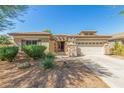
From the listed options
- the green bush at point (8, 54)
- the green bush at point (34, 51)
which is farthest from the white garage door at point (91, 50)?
the green bush at point (8, 54)

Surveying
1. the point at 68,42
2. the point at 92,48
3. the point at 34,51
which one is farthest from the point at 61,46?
the point at 34,51

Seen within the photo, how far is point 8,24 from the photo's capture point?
15281mm

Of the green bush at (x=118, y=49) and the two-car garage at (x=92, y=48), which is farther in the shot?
the two-car garage at (x=92, y=48)

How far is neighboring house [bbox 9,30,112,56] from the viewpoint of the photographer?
21.0 m

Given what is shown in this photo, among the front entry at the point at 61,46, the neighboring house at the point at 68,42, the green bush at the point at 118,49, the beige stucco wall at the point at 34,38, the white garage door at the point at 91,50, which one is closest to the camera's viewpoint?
the green bush at the point at 118,49

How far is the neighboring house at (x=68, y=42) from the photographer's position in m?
21.0

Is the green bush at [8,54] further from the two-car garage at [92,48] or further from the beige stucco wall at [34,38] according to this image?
the two-car garage at [92,48]

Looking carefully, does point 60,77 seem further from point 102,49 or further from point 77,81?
point 102,49

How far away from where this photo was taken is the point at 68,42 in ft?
73.5

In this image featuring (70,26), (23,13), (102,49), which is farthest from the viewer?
(70,26)

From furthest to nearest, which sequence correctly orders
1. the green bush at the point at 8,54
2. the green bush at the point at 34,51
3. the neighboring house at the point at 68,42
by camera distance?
the neighboring house at the point at 68,42
the green bush at the point at 34,51
the green bush at the point at 8,54

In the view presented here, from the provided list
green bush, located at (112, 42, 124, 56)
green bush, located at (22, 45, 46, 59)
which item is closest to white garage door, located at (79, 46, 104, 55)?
green bush, located at (112, 42, 124, 56)
